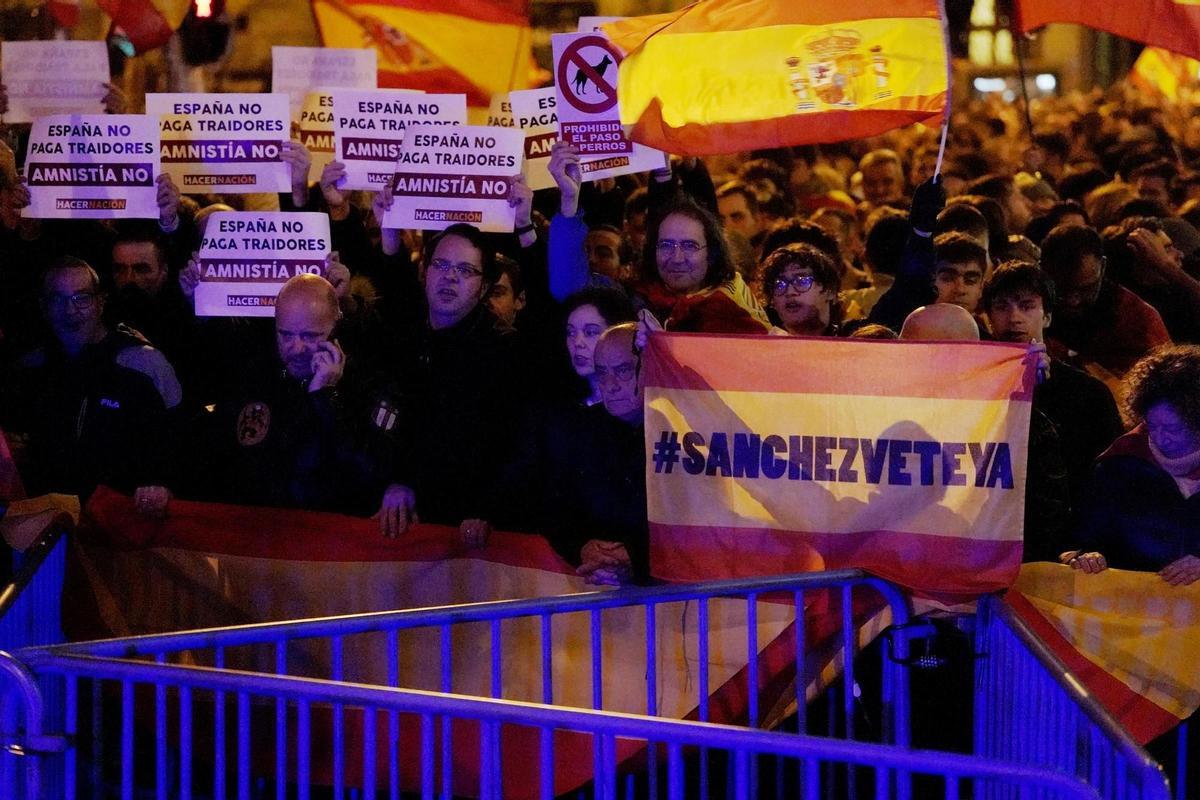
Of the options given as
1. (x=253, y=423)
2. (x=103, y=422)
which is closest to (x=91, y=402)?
(x=103, y=422)

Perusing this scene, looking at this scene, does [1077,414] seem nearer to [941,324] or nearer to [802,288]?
[941,324]

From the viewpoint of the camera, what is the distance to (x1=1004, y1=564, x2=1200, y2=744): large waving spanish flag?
5645mm

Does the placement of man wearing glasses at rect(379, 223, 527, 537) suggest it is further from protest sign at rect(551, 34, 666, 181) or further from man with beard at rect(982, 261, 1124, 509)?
man with beard at rect(982, 261, 1124, 509)

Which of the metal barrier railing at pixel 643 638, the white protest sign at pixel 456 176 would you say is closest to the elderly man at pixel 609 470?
the metal barrier railing at pixel 643 638

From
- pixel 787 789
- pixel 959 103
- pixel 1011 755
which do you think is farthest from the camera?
pixel 959 103

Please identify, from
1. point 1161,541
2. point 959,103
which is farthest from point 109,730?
point 959,103

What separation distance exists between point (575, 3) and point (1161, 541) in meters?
21.5

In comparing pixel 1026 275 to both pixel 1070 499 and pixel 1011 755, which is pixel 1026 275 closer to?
pixel 1070 499

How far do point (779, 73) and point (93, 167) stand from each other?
3462 millimetres

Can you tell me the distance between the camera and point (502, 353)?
7.20 m

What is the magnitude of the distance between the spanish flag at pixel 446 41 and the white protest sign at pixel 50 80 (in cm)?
133

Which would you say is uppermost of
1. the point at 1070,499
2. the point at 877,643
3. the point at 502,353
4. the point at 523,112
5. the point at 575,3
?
the point at 575,3

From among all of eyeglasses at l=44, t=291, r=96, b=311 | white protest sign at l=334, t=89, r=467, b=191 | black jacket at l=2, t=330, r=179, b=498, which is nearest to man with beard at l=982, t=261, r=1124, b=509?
white protest sign at l=334, t=89, r=467, b=191

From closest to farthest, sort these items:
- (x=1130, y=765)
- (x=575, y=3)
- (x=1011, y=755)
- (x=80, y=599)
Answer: (x=1130, y=765) < (x=1011, y=755) < (x=80, y=599) < (x=575, y=3)
